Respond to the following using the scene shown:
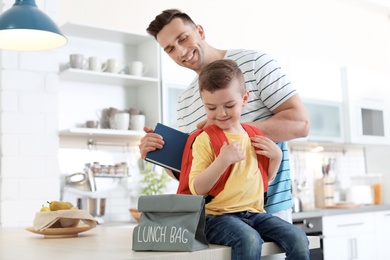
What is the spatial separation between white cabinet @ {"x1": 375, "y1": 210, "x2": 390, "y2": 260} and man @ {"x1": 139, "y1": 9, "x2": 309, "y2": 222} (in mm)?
3894

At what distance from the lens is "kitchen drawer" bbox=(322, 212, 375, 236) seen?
514cm

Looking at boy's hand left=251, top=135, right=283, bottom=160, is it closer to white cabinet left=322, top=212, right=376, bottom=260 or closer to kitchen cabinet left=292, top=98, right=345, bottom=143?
white cabinet left=322, top=212, right=376, bottom=260

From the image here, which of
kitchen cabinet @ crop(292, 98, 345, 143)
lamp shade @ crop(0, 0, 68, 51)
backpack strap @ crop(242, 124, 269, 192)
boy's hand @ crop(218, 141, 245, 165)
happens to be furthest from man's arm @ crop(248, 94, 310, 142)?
kitchen cabinet @ crop(292, 98, 345, 143)

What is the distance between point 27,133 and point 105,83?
86 cm

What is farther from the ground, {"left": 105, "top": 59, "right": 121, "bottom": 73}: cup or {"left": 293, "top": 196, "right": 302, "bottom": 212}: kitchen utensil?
{"left": 105, "top": 59, "right": 121, "bottom": 73}: cup

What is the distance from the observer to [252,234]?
5.33 ft

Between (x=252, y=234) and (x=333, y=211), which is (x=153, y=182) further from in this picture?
(x=252, y=234)

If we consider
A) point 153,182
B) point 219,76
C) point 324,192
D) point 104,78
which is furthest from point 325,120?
point 219,76

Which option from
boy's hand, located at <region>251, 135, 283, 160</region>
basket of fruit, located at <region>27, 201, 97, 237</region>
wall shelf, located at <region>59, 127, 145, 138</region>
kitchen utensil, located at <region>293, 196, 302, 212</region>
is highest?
wall shelf, located at <region>59, 127, 145, 138</region>

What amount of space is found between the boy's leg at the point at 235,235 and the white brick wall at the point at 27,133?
2419 millimetres

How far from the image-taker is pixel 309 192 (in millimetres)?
5875

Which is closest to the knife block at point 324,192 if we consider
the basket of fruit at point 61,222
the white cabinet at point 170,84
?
the white cabinet at point 170,84

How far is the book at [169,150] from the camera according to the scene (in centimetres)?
196

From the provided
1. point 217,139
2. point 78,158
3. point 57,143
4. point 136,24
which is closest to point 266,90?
point 217,139
